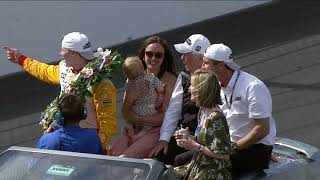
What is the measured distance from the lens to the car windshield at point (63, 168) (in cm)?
357

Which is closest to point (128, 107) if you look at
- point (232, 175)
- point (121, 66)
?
point (121, 66)

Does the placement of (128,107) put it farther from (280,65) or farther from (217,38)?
(217,38)

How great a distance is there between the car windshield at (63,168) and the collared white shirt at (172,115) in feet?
4.15

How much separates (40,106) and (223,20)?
220 inches

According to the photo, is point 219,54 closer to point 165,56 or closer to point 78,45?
point 165,56

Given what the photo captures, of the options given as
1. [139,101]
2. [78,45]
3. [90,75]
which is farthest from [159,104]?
[78,45]

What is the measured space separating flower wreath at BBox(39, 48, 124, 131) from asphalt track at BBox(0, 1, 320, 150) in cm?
379

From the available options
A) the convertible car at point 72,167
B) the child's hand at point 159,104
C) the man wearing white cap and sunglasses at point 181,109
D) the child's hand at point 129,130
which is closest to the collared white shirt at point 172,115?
the man wearing white cap and sunglasses at point 181,109

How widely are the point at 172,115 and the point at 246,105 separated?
0.65m

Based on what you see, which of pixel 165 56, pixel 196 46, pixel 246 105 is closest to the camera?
pixel 246 105

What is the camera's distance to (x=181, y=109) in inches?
193

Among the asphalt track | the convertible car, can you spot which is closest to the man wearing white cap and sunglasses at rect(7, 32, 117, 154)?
Answer: the convertible car

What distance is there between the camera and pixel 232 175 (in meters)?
4.37

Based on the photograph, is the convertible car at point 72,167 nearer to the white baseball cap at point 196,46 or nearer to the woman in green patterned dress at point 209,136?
the woman in green patterned dress at point 209,136
